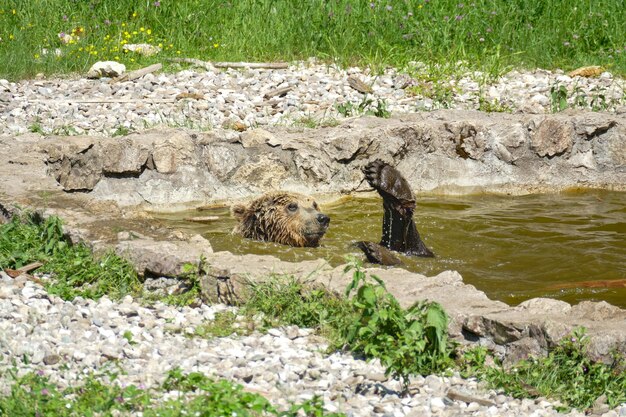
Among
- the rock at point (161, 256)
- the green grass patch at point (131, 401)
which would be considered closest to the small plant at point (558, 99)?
the rock at point (161, 256)

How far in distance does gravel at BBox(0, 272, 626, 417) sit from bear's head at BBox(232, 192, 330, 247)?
8.72 ft

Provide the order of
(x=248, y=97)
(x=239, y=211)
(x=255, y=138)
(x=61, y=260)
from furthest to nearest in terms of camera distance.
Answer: (x=248, y=97), (x=255, y=138), (x=239, y=211), (x=61, y=260)

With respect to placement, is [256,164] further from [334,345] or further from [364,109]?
[334,345]

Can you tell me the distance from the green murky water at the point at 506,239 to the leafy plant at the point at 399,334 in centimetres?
215

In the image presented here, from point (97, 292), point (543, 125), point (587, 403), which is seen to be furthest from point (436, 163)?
point (587, 403)

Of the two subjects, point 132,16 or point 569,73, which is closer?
point 569,73

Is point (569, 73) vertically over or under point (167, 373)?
over

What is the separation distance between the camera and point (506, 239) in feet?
31.6

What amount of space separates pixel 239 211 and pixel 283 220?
48cm

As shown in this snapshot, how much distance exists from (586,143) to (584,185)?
0.47m

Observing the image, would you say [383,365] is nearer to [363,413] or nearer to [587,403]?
[363,413]

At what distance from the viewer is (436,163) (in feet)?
37.3

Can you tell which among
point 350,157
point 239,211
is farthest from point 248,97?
point 239,211

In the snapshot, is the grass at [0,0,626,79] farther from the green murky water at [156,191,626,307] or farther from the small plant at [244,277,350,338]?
the small plant at [244,277,350,338]
